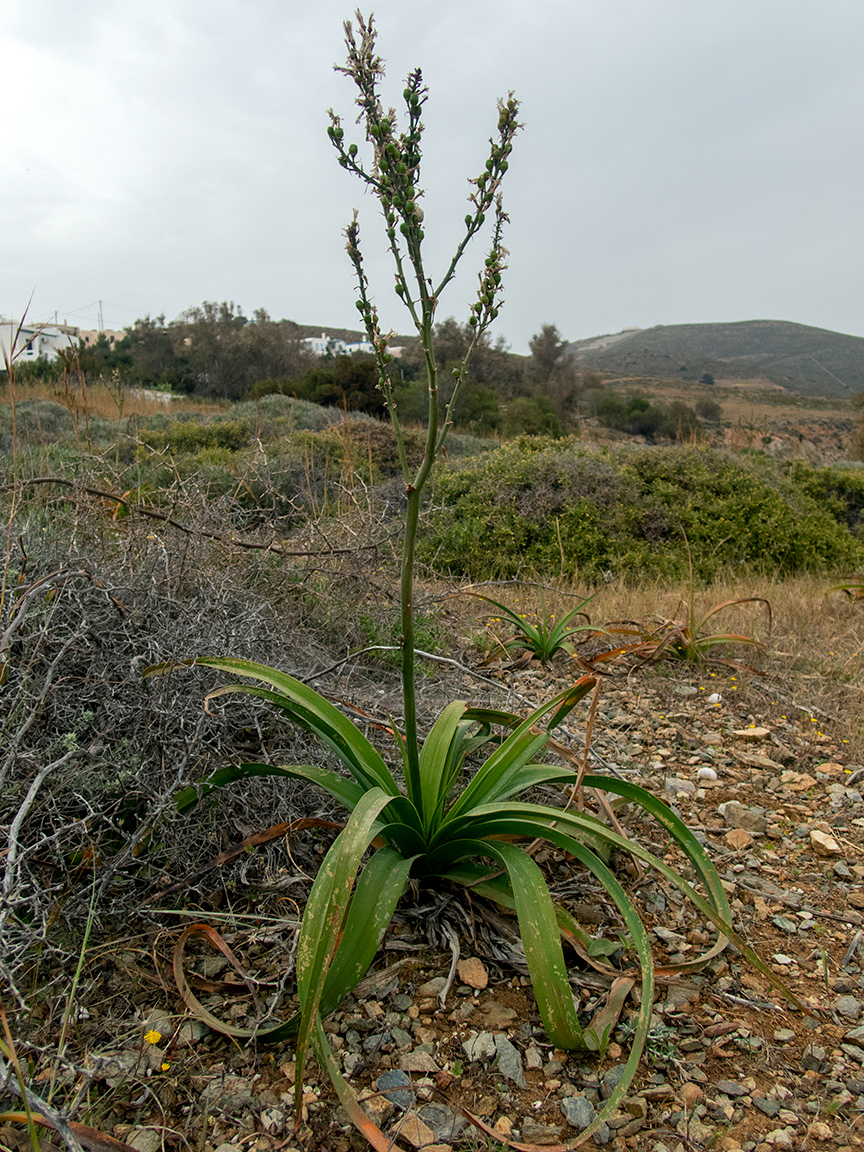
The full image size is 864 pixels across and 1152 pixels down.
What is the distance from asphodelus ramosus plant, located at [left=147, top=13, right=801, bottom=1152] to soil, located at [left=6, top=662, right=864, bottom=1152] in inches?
3.2

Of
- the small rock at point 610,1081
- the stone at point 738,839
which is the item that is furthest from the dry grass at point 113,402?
the small rock at point 610,1081

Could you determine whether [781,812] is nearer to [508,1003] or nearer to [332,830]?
[508,1003]

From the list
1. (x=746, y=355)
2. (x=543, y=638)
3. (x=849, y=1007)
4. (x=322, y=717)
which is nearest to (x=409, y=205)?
(x=322, y=717)

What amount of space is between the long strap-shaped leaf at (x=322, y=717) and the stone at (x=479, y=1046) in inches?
22.3

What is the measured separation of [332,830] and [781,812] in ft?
5.39

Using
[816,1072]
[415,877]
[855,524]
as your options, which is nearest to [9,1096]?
[415,877]

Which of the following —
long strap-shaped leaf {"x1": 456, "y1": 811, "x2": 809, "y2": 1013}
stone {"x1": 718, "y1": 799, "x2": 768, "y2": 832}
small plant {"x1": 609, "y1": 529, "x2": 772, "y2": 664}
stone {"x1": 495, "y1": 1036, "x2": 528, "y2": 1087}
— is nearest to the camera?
stone {"x1": 495, "y1": 1036, "x2": 528, "y2": 1087}

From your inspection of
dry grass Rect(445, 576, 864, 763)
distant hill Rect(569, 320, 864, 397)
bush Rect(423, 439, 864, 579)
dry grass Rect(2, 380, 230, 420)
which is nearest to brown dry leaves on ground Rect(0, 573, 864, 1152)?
dry grass Rect(445, 576, 864, 763)

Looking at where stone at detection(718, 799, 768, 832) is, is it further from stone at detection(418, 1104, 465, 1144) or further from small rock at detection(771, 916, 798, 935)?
stone at detection(418, 1104, 465, 1144)

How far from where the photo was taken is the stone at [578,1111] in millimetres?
1392

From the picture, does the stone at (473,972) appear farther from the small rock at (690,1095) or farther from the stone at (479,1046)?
the small rock at (690,1095)

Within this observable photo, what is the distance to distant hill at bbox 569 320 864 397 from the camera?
5466cm

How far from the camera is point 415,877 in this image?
6.45ft

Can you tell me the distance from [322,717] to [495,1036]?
0.81 metres
